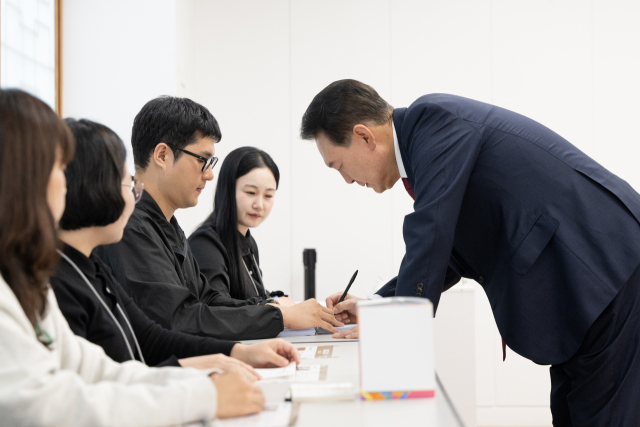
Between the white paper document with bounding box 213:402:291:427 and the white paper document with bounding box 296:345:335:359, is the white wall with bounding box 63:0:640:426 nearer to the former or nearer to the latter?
the white paper document with bounding box 296:345:335:359

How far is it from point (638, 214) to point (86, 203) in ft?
4.15

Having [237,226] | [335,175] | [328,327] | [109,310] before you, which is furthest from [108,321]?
[335,175]

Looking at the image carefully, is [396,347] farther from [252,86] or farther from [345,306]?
[252,86]

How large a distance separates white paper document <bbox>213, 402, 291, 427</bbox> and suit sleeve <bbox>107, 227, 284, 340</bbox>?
647 mm

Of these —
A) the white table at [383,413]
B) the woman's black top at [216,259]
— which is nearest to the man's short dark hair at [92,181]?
the white table at [383,413]

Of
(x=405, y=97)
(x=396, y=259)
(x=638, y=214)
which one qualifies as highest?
(x=405, y=97)

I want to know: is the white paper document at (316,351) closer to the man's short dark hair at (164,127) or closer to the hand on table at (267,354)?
the hand on table at (267,354)

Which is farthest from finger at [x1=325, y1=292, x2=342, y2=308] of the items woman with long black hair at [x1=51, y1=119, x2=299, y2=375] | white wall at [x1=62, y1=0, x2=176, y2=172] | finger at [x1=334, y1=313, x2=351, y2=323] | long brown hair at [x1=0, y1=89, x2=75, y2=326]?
white wall at [x1=62, y1=0, x2=176, y2=172]

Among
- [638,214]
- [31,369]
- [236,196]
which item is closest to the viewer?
[31,369]

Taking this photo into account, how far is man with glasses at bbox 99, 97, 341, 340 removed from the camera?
1.45 m

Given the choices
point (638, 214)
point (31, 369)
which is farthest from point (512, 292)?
point (31, 369)

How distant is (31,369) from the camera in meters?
0.69

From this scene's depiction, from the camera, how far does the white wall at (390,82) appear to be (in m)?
3.83

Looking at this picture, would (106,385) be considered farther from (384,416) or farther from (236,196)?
(236,196)
